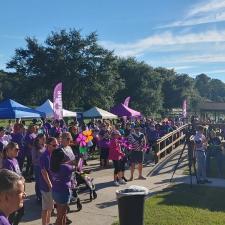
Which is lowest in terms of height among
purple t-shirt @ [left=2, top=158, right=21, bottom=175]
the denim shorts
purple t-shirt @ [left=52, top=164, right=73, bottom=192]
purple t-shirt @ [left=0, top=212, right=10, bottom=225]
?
the denim shorts

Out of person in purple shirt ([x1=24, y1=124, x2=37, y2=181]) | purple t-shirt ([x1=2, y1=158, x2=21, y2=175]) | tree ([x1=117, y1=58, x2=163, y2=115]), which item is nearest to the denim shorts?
purple t-shirt ([x1=2, y1=158, x2=21, y2=175])

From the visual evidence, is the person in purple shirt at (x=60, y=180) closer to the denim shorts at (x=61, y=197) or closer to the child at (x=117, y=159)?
the denim shorts at (x=61, y=197)

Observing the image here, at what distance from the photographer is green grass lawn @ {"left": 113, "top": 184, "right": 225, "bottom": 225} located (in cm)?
867

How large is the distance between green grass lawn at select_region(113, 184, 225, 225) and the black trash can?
1.08 metres

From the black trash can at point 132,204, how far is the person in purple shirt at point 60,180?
1.02m

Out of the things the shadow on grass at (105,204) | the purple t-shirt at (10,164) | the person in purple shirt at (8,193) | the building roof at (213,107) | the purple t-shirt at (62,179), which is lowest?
the shadow on grass at (105,204)

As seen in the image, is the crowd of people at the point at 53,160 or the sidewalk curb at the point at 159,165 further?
the sidewalk curb at the point at 159,165

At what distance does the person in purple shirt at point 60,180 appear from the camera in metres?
6.91

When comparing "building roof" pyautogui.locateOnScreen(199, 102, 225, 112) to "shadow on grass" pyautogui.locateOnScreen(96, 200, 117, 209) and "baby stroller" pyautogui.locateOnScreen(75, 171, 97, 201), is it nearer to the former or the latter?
"baby stroller" pyautogui.locateOnScreen(75, 171, 97, 201)

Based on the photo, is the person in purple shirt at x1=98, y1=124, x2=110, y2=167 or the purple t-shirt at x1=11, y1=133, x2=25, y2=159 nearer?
the purple t-shirt at x1=11, y1=133, x2=25, y2=159

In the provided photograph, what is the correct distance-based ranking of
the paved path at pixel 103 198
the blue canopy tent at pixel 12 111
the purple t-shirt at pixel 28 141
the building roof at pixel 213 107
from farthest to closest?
the building roof at pixel 213 107, the blue canopy tent at pixel 12 111, the purple t-shirt at pixel 28 141, the paved path at pixel 103 198

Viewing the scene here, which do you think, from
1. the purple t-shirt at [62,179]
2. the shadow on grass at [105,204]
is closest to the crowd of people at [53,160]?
the purple t-shirt at [62,179]

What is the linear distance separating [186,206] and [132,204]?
2876 millimetres

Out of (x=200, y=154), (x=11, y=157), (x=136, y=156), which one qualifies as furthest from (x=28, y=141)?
(x=11, y=157)
